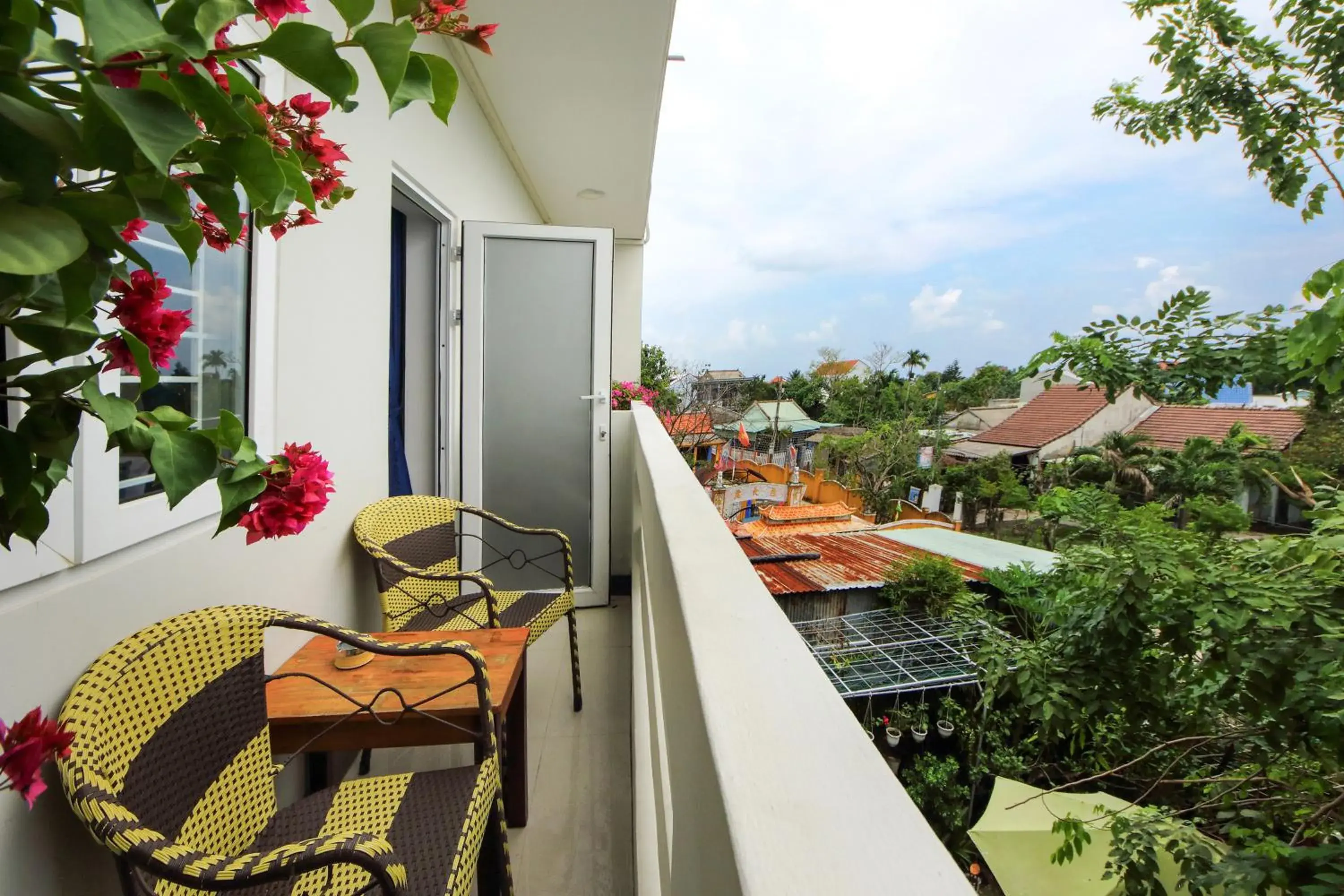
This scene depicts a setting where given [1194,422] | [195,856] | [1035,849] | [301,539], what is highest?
[1194,422]

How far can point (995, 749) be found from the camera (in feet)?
31.5

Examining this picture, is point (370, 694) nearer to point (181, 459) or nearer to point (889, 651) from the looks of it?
point (181, 459)

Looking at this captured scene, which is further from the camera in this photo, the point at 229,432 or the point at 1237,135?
the point at 1237,135

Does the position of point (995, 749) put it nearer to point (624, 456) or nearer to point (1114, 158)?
point (624, 456)

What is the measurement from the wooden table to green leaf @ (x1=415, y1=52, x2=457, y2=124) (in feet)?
4.06

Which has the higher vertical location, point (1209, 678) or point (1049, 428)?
point (1049, 428)

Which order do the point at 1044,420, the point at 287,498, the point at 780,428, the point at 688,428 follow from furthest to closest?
the point at 780,428, the point at 1044,420, the point at 688,428, the point at 287,498

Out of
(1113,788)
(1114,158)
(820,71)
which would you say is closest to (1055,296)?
(1114,158)

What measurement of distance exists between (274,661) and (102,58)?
1.58 meters

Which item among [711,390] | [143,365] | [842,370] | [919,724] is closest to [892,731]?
[919,724]

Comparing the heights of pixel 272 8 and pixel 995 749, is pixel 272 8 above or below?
above

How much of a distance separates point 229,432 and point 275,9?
11.9 inches

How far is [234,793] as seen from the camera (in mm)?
1104

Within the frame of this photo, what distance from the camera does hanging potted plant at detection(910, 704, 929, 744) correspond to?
31.4ft
